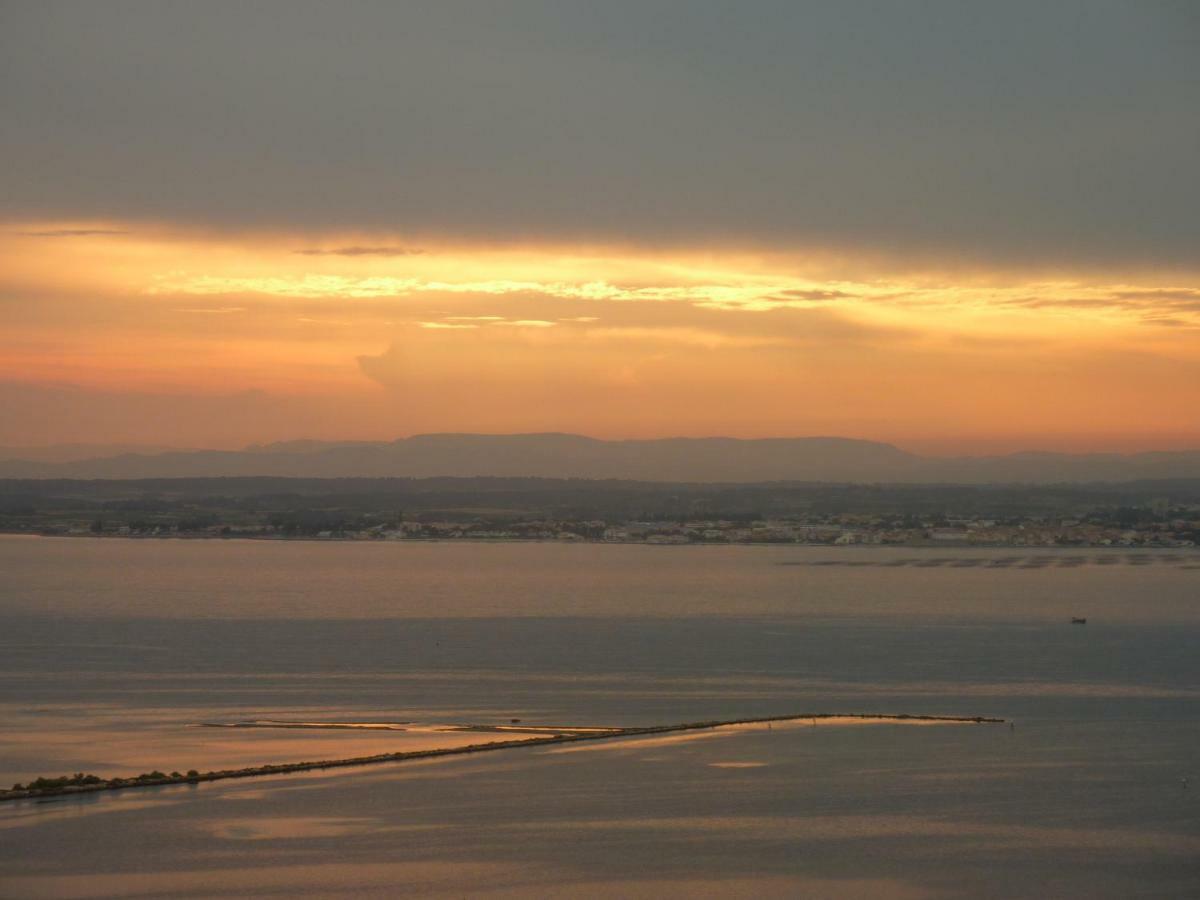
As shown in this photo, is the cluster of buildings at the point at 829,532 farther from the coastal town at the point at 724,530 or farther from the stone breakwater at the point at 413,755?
the stone breakwater at the point at 413,755

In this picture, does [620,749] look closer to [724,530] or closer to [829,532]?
[724,530]

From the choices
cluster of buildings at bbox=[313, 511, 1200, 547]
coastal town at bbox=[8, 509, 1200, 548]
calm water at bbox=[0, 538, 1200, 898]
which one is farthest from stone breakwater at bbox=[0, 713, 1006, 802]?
coastal town at bbox=[8, 509, 1200, 548]

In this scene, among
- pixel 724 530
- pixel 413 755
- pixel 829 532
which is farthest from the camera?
pixel 829 532

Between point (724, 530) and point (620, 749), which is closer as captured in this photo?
point (620, 749)

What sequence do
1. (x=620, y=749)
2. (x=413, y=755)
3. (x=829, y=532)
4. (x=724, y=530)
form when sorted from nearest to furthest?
(x=413, y=755) < (x=620, y=749) < (x=724, y=530) < (x=829, y=532)

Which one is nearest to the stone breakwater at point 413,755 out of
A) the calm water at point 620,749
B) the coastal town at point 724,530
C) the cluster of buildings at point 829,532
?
the calm water at point 620,749

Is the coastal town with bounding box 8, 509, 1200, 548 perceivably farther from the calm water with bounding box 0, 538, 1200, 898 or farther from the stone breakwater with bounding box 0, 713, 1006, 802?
the stone breakwater with bounding box 0, 713, 1006, 802

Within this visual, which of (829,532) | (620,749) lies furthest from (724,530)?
(620,749)
